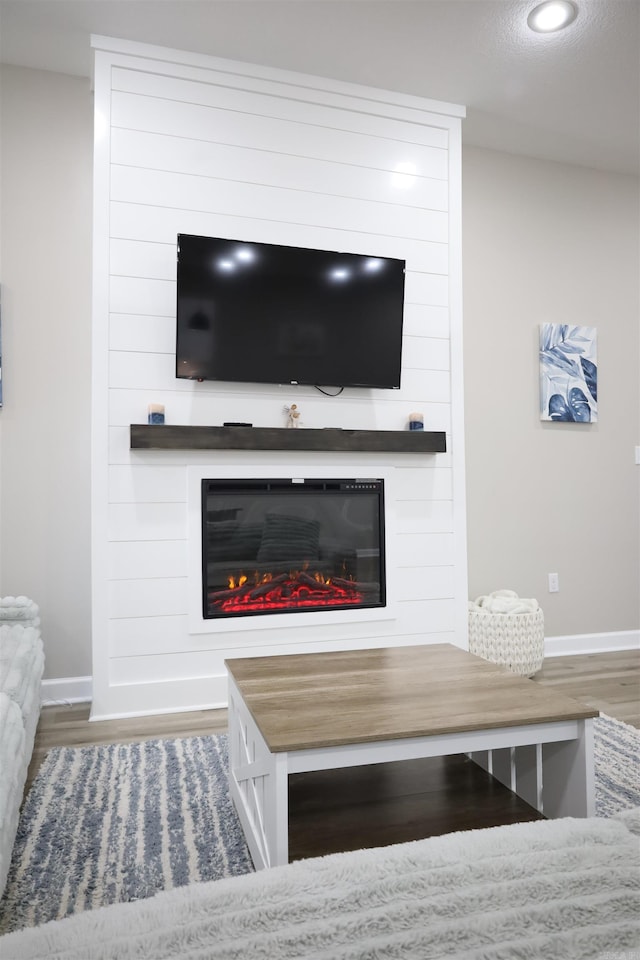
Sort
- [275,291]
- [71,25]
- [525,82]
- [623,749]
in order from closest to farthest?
[623,749], [71,25], [275,291], [525,82]

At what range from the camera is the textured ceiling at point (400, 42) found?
275 cm

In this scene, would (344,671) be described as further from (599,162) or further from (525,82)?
(599,162)

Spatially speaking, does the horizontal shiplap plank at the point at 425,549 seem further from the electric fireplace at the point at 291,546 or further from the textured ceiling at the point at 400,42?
the textured ceiling at the point at 400,42

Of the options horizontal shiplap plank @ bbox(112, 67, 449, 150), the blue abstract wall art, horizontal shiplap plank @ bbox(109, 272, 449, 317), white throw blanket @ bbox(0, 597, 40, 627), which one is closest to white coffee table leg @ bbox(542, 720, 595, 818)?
white throw blanket @ bbox(0, 597, 40, 627)

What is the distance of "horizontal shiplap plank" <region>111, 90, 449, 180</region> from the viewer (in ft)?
9.77

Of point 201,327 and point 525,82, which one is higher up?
point 525,82

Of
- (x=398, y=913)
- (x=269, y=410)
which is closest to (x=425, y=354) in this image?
(x=269, y=410)

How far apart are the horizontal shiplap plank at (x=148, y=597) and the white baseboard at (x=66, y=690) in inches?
19.4

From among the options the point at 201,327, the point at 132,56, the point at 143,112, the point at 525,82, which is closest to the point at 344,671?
the point at 201,327

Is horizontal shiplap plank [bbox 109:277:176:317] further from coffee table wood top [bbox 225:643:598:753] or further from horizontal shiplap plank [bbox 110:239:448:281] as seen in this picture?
coffee table wood top [bbox 225:643:598:753]

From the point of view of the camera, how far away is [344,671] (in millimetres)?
2051

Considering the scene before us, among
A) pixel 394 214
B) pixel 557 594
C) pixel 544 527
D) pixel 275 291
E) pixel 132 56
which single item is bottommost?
pixel 557 594

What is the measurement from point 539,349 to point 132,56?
8.64ft

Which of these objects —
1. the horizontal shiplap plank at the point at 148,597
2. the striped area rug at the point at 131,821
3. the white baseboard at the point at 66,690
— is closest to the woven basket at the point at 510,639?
the striped area rug at the point at 131,821
